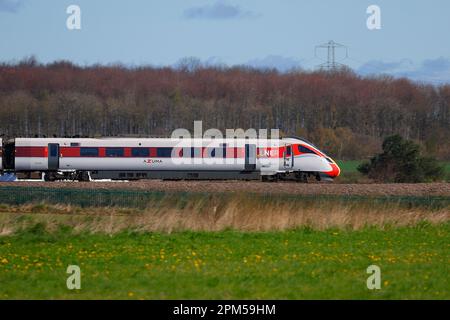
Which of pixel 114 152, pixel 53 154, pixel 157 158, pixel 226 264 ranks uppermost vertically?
pixel 114 152

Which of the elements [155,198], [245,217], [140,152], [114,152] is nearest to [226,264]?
[245,217]

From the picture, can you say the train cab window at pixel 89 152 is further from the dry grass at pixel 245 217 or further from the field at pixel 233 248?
the dry grass at pixel 245 217

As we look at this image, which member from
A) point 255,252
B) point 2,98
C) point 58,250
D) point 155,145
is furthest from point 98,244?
point 2,98

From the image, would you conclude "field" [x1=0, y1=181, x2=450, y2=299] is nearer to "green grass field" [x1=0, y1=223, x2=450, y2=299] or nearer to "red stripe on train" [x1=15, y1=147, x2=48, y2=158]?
"green grass field" [x1=0, y1=223, x2=450, y2=299]

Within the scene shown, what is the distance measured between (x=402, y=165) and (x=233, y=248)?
34590 millimetres

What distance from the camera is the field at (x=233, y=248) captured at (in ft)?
48.4

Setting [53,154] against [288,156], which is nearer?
[53,154]

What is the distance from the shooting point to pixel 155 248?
61.9 feet

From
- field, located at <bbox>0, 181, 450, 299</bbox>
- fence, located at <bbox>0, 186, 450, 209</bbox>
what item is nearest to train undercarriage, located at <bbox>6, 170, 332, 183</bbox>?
fence, located at <bbox>0, 186, 450, 209</bbox>

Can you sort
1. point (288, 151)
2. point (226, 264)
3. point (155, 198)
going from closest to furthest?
point (226, 264) → point (155, 198) → point (288, 151)

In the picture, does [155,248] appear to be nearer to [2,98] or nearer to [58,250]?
[58,250]

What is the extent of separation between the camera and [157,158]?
47.2 m

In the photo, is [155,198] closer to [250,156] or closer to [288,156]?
[250,156]

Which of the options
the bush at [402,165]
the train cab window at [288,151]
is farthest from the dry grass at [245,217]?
the bush at [402,165]
